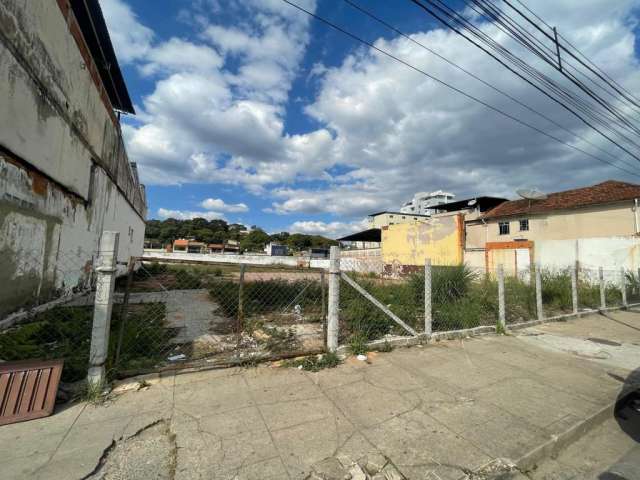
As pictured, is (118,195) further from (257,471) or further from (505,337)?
(505,337)

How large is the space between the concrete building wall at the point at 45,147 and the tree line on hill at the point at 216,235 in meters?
37.6

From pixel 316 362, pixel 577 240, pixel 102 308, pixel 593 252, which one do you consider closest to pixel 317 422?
pixel 316 362

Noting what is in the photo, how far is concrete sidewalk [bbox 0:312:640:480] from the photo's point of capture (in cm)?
200

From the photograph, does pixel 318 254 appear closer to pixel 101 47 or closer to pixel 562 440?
pixel 101 47

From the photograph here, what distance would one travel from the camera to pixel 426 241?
21.6 metres

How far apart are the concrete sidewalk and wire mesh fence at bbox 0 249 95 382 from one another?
45.7 inches

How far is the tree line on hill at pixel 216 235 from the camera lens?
5931 centimetres

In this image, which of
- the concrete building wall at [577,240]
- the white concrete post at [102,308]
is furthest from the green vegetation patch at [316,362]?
the concrete building wall at [577,240]

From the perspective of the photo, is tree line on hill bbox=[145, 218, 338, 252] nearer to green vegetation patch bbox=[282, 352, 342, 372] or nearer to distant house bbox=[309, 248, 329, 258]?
distant house bbox=[309, 248, 329, 258]

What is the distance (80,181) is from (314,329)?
248 inches

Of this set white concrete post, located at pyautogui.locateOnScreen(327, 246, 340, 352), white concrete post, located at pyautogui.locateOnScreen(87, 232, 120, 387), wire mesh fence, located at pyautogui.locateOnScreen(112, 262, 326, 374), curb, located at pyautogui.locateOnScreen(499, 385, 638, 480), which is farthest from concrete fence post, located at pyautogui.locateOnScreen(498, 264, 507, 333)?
white concrete post, located at pyautogui.locateOnScreen(87, 232, 120, 387)

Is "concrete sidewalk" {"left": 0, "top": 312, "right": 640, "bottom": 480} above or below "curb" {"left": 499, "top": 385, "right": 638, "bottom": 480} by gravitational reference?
above

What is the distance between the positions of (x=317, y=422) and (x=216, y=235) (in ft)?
242

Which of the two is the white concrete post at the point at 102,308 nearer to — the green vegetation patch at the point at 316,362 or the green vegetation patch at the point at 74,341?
the green vegetation patch at the point at 74,341
